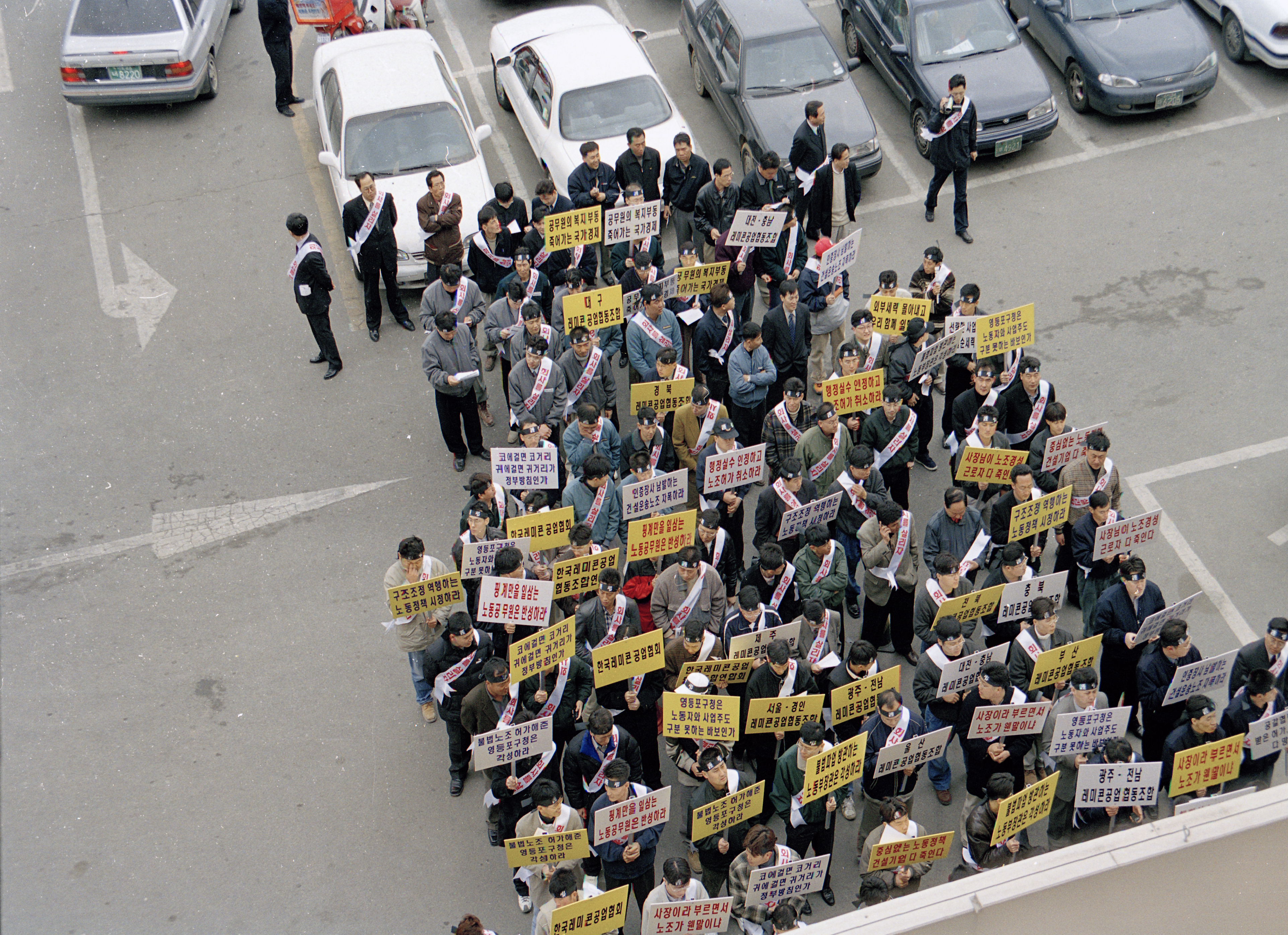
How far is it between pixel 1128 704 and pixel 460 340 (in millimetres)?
5942

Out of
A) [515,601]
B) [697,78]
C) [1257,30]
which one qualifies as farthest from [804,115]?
[515,601]

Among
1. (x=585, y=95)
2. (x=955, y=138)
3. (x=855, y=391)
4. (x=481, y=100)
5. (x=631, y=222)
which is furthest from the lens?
(x=481, y=100)

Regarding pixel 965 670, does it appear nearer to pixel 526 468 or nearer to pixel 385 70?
pixel 526 468

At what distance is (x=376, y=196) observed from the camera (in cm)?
1341

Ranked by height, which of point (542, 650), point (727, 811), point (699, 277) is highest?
point (699, 277)

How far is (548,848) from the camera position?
8.02 m

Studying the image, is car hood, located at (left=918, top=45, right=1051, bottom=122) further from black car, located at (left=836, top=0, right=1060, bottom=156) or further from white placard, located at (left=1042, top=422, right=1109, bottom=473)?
white placard, located at (left=1042, top=422, right=1109, bottom=473)

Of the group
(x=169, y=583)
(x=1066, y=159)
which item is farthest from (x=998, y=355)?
(x=169, y=583)

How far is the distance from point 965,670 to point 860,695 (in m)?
0.69

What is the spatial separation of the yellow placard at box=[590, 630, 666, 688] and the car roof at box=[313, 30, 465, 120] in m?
8.07

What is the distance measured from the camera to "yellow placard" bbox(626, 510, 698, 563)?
9656 millimetres

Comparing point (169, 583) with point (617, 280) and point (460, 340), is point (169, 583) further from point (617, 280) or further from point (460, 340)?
point (617, 280)

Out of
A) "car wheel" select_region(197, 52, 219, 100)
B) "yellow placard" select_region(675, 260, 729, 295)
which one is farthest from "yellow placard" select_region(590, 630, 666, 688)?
"car wheel" select_region(197, 52, 219, 100)

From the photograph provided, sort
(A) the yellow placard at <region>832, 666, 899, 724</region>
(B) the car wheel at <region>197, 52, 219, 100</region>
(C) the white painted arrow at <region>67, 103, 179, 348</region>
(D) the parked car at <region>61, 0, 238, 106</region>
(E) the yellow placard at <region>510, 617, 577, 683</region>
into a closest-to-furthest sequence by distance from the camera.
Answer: (E) the yellow placard at <region>510, 617, 577, 683</region> < (A) the yellow placard at <region>832, 666, 899, 724</region> < (C) the white painted arrow at <region>67, 103, 179, 348</region> < (D) the parked car at <region>61, 0, 238, 106</region> < (B) the car wheel at <region>197, 52, 219, 100</region>
